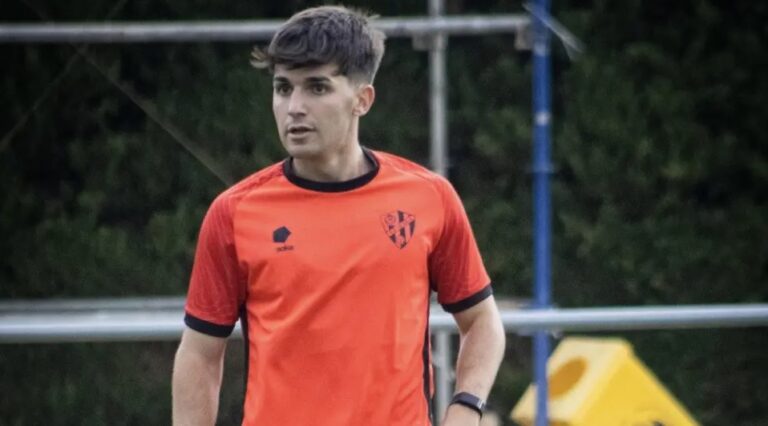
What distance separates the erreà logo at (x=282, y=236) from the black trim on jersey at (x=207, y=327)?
0.56ft

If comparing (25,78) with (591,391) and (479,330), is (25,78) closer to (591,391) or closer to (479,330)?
(591,391)

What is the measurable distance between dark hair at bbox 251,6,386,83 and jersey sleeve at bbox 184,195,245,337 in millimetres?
264

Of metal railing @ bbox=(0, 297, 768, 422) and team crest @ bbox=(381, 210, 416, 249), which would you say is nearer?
team crest @ bbox=(381, 210, 416, 249)

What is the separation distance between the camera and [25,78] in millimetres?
6125

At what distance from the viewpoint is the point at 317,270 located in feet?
6.59

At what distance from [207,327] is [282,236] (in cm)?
20

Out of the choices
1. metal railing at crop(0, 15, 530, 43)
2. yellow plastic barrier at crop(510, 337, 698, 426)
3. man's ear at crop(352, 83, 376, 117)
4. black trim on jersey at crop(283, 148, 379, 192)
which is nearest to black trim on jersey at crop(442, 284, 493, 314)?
black trim on jersey at crop(283, 148, 379, 192)

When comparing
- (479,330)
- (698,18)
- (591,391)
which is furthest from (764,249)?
(479,330)

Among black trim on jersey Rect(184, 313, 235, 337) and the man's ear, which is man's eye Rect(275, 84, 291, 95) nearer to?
the man's ear

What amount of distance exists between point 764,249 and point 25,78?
3.82 meters

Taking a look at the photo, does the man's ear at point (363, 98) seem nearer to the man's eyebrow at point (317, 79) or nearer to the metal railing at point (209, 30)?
the man's eyebrow at point (317, 79)

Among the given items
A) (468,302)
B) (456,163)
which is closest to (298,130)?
(468,302)

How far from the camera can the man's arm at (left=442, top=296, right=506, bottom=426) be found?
2.15 metres

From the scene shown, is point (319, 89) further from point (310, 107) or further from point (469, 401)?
point (469, 401)
